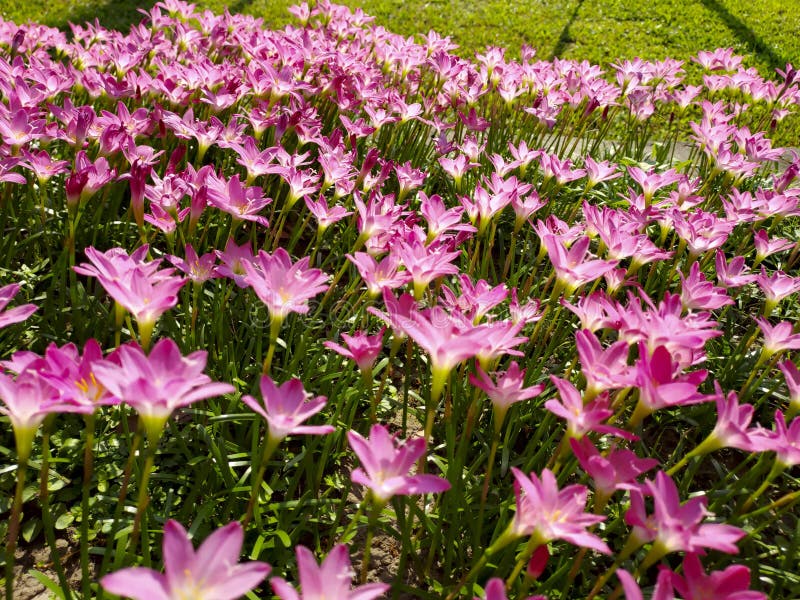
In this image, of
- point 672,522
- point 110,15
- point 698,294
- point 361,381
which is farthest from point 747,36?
point 672,522

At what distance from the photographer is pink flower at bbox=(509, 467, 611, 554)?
3.22ft

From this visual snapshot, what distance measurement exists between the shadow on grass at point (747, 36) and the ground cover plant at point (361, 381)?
5.56 meters

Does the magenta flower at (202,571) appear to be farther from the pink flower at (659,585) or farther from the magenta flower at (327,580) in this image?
the pink flower at (659,585)

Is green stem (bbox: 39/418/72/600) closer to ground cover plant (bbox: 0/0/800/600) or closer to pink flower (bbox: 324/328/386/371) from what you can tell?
ground cover plant (bbox: 0/0/800/600)

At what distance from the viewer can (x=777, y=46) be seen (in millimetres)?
8195

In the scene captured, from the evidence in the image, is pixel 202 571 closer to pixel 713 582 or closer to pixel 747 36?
pixel 713 582

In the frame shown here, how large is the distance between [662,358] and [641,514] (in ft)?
0.91

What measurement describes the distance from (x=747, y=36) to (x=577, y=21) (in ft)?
7.60

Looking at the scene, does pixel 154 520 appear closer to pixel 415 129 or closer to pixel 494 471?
pixel 494 471

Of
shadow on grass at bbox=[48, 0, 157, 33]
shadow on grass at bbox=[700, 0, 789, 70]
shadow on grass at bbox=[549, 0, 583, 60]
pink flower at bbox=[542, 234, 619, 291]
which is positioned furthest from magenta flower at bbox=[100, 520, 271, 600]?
shadow on grass at bbox=[700, 0, 789, 70]

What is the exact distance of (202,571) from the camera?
2.62 ft

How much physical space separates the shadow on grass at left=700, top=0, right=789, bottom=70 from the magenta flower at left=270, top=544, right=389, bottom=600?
837 cm

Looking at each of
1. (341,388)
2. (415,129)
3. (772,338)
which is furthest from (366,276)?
(415,129)

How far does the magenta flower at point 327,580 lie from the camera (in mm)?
800
